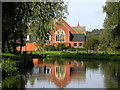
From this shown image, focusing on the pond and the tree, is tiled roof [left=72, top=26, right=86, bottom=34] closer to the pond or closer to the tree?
the tree

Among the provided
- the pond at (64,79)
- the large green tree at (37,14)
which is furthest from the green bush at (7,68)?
the large green tree at (37,14)

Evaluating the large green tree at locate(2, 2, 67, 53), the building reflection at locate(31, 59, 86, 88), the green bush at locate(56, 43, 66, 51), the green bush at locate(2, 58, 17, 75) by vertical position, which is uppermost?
the large green tree at locate(2, 2, 67, 53)

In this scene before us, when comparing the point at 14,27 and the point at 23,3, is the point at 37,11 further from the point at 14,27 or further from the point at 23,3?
the point at 14,27

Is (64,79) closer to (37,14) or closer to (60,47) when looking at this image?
(37,14)

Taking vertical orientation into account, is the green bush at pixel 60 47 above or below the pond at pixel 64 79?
above

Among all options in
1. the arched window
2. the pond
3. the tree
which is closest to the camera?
the pond

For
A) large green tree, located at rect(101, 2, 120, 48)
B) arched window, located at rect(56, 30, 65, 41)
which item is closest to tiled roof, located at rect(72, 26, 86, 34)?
arched window, located at rect(56, 30, 65, 41)

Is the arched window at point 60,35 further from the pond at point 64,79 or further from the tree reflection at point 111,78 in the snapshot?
the pond at point 64,79

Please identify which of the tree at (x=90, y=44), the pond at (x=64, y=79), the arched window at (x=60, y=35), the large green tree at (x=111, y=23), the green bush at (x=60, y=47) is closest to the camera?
the pond at (x=64, y=79)

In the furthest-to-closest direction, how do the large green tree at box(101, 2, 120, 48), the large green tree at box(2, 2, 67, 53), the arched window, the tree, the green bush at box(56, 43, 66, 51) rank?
the arched window
the green bush at box(56, 43, 66, 51)
the tree
the large green tree at box(101, 2, 120, 48)
the large green tree at box(2, 2, 67, 53)

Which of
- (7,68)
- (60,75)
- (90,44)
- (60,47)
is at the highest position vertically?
(90,44)

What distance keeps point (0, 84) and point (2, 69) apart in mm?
3073

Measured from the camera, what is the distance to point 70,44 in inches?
2808

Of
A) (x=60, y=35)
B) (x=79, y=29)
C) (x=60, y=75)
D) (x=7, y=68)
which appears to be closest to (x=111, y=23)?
(x=60, y=35)
